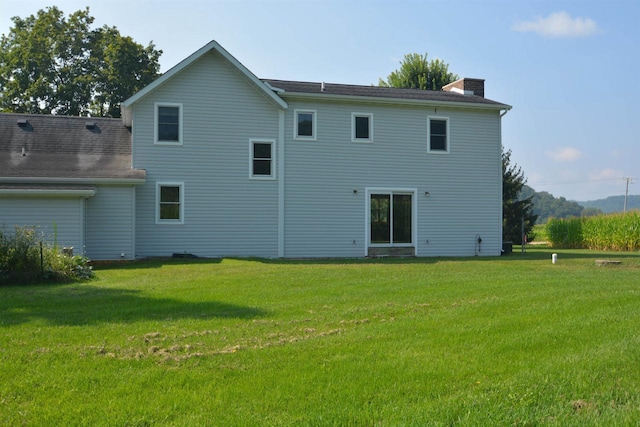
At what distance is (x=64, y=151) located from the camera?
21.0m

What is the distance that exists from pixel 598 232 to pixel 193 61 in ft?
76.5

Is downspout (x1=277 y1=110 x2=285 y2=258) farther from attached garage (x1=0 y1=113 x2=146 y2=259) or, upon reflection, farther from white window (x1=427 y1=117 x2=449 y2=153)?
white window (x1=427 y1=117 x2=449 y2=153)

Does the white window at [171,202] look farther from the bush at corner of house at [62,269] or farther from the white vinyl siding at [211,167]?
the bush at corner of house at [62,269]

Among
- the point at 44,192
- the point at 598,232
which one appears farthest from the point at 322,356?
the point at 598,232

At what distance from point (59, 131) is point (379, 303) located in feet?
54.4

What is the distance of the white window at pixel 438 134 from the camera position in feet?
76.2

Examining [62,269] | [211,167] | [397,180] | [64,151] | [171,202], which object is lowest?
[62,269]

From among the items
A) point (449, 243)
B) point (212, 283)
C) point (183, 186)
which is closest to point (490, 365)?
point (212, 283)

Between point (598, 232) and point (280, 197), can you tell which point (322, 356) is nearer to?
point (280, 197)

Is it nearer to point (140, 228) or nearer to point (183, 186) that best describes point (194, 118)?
point (183, 186)

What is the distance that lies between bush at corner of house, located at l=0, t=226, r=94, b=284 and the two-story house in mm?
4754

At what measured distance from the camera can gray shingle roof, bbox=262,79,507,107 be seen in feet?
73.4

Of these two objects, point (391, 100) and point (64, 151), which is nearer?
point (64, 151)

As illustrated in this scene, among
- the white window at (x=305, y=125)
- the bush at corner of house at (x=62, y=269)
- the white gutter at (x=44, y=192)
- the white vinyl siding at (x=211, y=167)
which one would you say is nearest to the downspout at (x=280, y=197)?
the white vinyl siding at (x=211, y=167)
